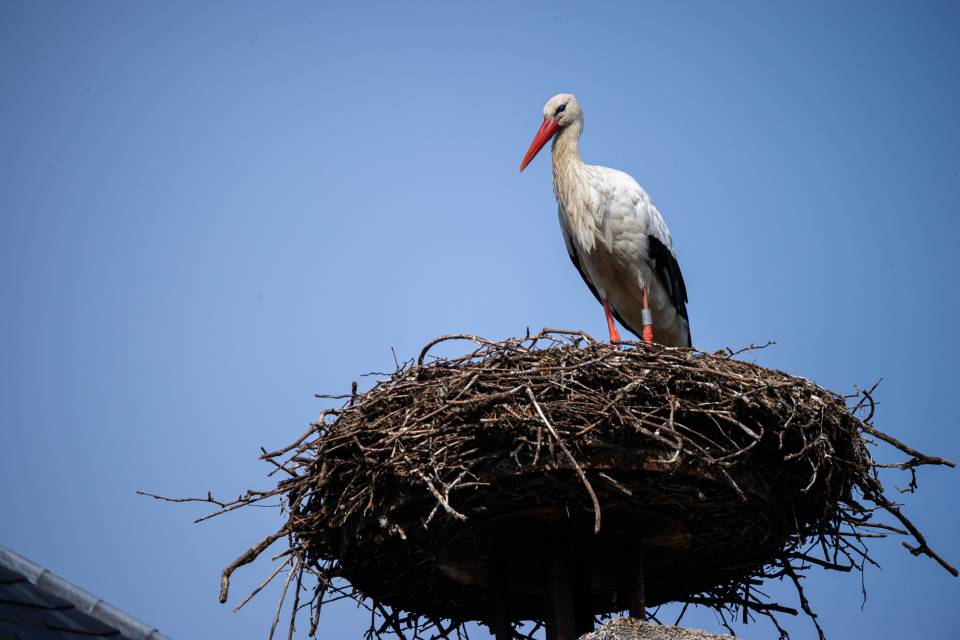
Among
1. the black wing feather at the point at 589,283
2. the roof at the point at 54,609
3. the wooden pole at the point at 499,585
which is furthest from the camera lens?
the black wing feather at the point at 589,283

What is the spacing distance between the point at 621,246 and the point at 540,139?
1.09 meters

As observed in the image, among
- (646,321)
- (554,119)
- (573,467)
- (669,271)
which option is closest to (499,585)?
(573,467)

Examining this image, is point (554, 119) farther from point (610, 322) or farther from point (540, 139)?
point (610, 322)

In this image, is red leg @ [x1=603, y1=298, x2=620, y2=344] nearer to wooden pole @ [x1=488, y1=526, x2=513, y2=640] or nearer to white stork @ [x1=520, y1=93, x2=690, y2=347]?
white stork @ [x1=520, y1=93, x2=690, y2=347]

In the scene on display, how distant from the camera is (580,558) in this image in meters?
5.04

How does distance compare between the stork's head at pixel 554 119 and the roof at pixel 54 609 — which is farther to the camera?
the stork's head at pixel 554 119

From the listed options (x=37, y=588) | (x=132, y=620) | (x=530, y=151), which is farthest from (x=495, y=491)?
(x=530, y=151)

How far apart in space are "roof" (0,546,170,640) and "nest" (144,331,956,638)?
40 cm

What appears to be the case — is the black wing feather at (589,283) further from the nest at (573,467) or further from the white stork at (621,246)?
the nest at (573,467)

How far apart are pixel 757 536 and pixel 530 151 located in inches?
133

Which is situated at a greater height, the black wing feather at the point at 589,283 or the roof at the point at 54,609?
the black wing feather at the point at 589,283

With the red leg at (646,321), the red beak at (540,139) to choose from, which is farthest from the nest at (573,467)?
the red beak at (540,139)

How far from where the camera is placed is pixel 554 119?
7.60 metres

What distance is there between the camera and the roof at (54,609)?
377cm
